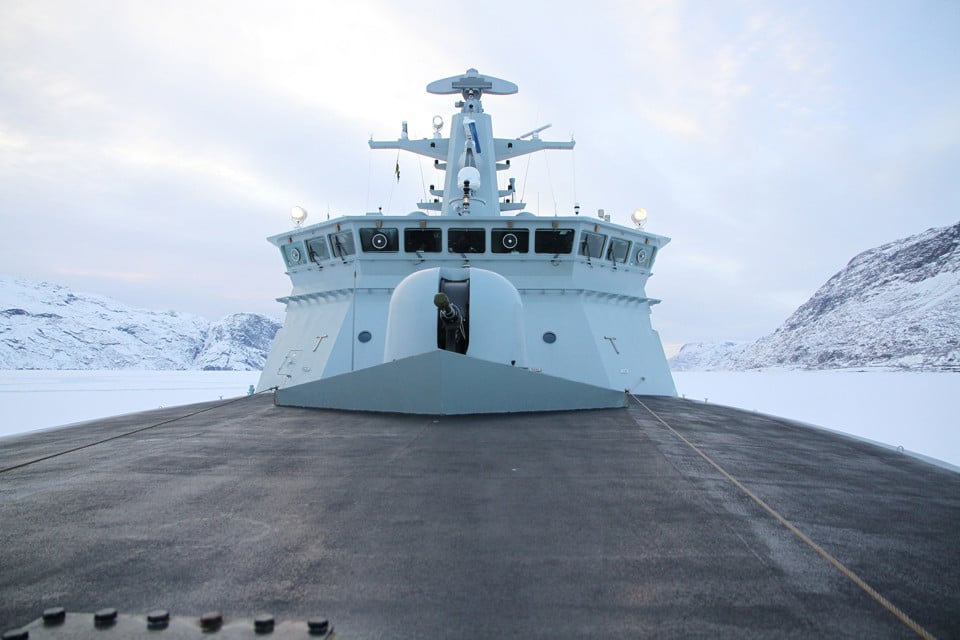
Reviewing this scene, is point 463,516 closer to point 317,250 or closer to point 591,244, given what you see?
point 591,244

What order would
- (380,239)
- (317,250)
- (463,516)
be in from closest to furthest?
(463,516)
(380,239)
(317,250)

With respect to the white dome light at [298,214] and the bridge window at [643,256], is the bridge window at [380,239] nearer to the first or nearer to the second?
the white dome light at [298,214]

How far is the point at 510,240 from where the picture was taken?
1473cm

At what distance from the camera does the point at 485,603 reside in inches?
94.9

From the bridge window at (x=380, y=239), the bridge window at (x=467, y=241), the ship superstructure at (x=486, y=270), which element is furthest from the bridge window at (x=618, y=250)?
the bridge window at (x=380, y=239)

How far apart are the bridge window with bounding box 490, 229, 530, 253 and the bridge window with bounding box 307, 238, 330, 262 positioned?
14.9 ft

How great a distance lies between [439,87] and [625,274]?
8950mm

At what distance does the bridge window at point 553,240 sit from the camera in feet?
48.0

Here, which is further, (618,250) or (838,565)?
(618,250)

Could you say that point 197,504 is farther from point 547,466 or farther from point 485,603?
point 547,466

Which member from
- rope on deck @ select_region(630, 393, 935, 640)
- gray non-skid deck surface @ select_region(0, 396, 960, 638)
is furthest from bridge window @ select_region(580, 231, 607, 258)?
rope on deck @ select_region(630, 393, 935, 640)

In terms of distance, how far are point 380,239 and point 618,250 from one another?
21.3ft

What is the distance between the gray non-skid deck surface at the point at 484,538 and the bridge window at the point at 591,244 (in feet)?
30.0

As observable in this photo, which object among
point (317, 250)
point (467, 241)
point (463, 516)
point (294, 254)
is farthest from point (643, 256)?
point (463, 516)
